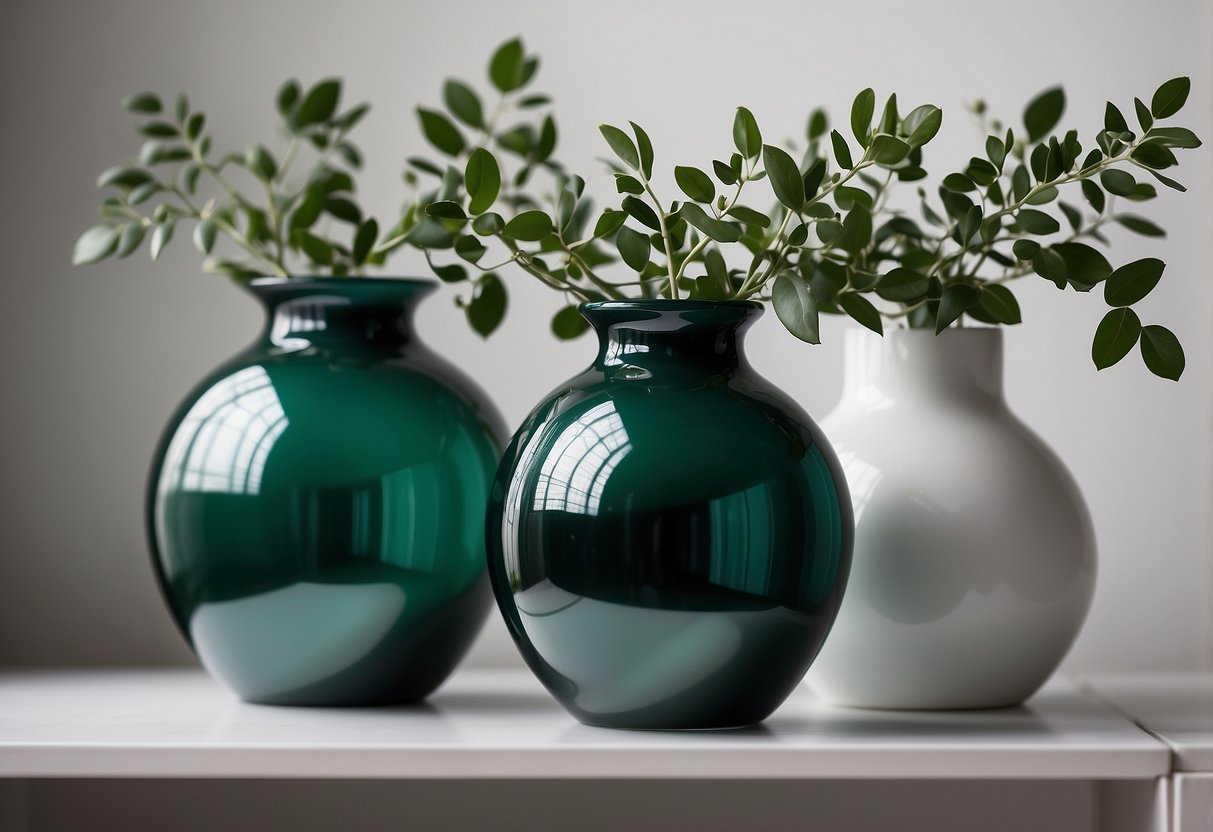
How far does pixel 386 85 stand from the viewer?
3.87 feet

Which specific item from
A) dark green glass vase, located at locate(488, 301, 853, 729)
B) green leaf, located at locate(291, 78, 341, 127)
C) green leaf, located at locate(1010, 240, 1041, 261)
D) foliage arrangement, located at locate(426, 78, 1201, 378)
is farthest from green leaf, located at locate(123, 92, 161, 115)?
green leaf, located at locate(1010, 240, 1041, 261)

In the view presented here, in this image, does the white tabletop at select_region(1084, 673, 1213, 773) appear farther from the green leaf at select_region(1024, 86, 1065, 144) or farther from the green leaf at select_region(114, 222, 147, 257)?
the green leaf at select_region(114, 222, 147, 257)

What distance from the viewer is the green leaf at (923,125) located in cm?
76

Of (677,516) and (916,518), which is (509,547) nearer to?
(677,516)

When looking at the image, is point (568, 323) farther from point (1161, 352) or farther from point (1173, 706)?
point (1173, 706)

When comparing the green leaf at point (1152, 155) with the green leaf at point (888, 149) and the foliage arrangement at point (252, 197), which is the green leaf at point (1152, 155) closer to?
the green leaf at point (888, 149)

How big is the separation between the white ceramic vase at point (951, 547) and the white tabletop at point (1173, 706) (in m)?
0.08

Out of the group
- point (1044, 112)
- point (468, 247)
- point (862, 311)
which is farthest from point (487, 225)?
point (1044, 112)

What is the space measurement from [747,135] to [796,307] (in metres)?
0.11

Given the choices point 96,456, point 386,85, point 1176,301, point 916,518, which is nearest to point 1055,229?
point 916,518

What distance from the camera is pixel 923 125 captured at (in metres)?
0.77

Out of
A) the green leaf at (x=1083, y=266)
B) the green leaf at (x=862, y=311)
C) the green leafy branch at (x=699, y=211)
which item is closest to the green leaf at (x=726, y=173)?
the green leafy branch at (x=699, y=211)

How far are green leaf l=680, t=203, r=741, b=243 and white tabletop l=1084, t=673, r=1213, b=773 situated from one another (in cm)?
38

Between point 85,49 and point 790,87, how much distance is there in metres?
0.65
